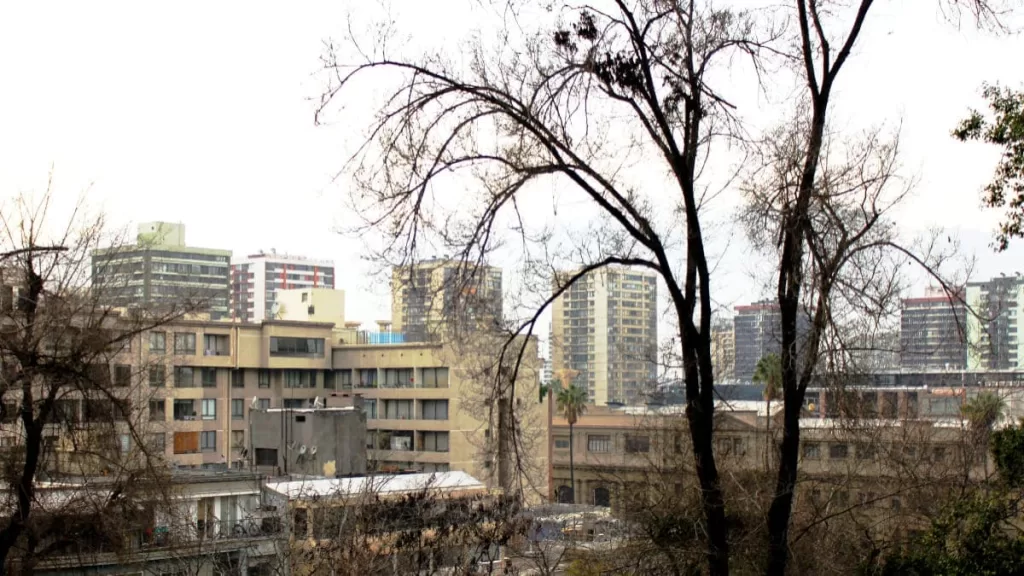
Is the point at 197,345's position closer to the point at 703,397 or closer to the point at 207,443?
the point at 207,443

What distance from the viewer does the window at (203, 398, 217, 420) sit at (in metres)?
49.5

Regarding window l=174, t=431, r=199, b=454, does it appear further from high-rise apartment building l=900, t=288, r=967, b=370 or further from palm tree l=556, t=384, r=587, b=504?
high-rise apartment building l=900, t=288, r=967, b=370

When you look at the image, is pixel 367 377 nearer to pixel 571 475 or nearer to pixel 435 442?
pixel 435 442

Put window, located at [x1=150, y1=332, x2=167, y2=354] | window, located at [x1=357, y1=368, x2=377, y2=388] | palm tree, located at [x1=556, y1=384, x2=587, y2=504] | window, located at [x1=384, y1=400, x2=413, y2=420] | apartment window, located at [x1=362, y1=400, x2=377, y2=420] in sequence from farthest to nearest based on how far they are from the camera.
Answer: palm tree, located at [x1=556, y1=384, x2=587, y2=504], window, located at [x1=357, y1=368, x2=377, y2=388], apartment window, located at [x1=362, y1=400, x2=377, y2=420], window, located at [x1=384, y1=400, x2=413, y2=420], window, located at [x1=150, y1=332, x2=167, y2=354]

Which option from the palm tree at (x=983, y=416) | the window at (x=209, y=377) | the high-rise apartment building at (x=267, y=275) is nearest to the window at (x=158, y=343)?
the window at (x=209, y=377)

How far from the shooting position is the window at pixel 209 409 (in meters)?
49.5

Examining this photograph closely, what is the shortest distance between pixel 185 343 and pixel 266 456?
41.9 feet

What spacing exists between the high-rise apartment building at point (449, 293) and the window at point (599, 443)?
157 ft

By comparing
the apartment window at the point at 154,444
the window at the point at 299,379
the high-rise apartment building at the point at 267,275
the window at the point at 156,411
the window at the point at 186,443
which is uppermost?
the high-rise apartment building at the point at 267,275

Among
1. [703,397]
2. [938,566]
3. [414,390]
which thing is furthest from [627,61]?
[414,390]

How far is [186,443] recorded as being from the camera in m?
47.5

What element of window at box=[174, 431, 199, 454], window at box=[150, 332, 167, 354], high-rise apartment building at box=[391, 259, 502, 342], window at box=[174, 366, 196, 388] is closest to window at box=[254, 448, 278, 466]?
window at box=[150, 332, 167, 354]

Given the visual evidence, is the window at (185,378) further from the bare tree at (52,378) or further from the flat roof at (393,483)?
the bare tree at (52,378)

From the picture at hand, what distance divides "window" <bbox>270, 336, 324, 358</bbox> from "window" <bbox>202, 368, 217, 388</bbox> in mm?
3041
